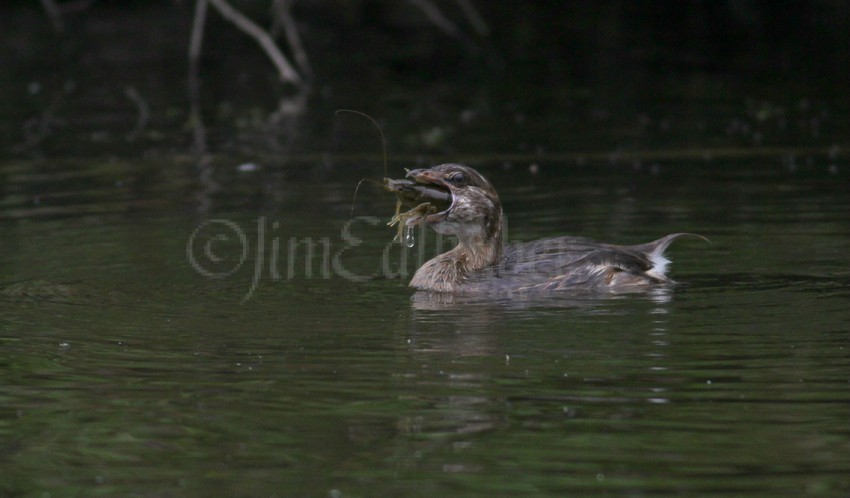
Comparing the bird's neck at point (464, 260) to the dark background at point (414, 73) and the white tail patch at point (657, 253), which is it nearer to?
the white tail patch at point (657, 253)

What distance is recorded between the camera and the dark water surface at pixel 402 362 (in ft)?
20.4

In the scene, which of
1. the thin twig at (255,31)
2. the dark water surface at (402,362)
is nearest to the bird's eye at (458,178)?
the dark water surface at (402,362)

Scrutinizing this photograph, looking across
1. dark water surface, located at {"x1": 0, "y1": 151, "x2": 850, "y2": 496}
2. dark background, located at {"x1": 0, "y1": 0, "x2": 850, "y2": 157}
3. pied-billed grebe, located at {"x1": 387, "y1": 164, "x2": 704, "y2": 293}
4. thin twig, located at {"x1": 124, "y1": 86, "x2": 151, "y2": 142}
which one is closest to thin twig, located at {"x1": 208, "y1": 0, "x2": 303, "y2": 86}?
dark background, located at {"x1": 0, "y1": 0, "x2": 850, "y2": 157}

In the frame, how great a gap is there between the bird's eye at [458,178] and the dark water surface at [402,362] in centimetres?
91

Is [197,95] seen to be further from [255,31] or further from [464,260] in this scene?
[464,260]

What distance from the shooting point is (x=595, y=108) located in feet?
69.4

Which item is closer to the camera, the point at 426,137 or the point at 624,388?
the point at 624,388

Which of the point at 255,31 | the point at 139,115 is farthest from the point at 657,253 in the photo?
the point at 139,115

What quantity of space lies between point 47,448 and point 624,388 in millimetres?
2892

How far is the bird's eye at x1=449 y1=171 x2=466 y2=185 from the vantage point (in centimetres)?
1053

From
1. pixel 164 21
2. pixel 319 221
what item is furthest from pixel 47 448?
pixel 164 21

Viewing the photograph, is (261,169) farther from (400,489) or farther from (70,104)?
(400,489)
